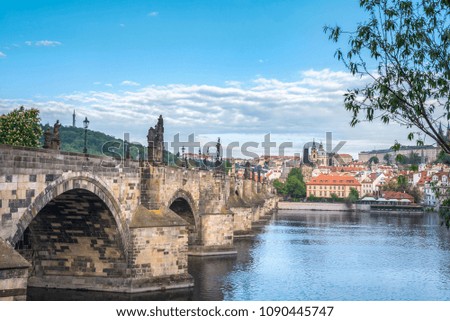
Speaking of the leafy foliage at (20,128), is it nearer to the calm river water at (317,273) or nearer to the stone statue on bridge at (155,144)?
the calm river water at (317,273)

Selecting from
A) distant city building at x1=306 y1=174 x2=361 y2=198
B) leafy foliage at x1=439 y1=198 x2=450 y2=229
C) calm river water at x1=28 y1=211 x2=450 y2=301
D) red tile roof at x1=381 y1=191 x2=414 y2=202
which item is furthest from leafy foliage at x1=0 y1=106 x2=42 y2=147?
distant city building at x1=306 y1=174 x2=361 y2=198

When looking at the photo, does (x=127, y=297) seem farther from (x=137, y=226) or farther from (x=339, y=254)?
(x=339, y=254)

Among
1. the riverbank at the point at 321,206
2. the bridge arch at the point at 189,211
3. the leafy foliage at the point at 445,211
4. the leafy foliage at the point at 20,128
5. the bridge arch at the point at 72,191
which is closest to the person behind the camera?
the leafy foliage at the point at 445,211

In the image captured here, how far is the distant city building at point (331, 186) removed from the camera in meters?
169

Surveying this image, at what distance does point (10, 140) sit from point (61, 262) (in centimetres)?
2305

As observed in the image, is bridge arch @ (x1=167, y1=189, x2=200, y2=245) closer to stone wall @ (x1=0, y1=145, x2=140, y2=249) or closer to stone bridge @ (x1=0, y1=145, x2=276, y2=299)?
stone bridge @ (x1=0, y1=145, x2=276, y2=299)

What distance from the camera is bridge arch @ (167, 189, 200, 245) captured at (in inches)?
1526

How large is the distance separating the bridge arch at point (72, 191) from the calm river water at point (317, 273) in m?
3.04

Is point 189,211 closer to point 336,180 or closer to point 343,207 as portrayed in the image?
point 343,207

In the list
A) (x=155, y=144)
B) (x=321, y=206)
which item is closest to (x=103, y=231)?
(x=155, y=144)

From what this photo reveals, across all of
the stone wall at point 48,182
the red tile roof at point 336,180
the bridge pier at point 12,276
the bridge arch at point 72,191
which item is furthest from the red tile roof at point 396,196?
the bridge pier at point 12,276

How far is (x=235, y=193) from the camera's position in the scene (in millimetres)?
63344
